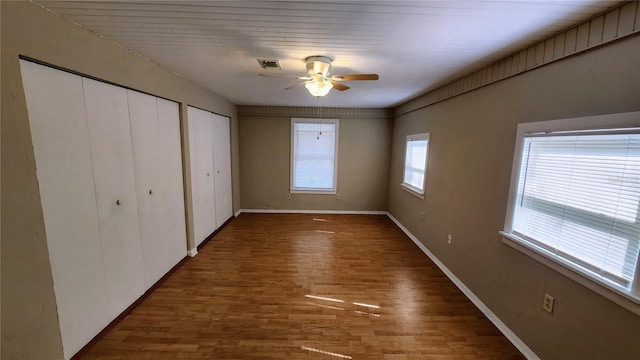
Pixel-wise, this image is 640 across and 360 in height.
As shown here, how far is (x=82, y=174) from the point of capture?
1.70 meters

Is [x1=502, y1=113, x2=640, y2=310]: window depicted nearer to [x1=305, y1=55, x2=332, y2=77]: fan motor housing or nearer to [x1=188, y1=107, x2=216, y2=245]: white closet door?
[x1=305, y1=55, x2=332, y2=77]: fan motor housing

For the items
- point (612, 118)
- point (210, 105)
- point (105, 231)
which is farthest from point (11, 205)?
point (612, 118)

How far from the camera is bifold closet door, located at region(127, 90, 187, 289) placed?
227 centimetres

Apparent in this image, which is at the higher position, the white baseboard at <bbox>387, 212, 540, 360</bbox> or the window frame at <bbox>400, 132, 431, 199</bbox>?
the window frame at <bbox>400, 132, 431, 199</bbox>

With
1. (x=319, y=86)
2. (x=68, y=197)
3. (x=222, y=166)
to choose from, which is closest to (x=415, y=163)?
(x=319, y=86)

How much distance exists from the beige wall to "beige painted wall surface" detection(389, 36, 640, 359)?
1.77 metres

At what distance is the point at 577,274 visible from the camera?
146 cm

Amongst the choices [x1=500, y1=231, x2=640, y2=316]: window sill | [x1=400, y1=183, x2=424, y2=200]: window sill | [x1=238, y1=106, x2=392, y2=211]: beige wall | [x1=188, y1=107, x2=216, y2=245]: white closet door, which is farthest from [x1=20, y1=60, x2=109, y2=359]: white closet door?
[x1=400, y1=183, x2=424, y2=200]: window sill

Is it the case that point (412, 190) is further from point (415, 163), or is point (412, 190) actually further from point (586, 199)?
point (586, 199)

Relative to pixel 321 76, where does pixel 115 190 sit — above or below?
below

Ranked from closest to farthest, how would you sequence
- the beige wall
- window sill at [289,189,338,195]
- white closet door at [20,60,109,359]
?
white closet door at [20,60,109,359], the beige wall, window sill at [289,189,338,195]

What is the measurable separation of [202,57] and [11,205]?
1.66m

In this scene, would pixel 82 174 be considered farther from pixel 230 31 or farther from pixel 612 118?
pixel 612 118

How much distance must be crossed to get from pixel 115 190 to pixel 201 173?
5.22ft
